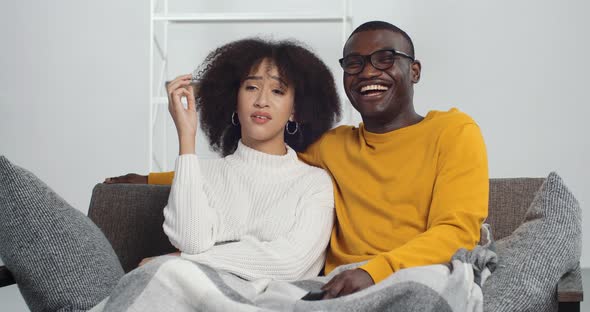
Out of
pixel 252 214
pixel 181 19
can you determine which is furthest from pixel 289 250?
pixel 181 19

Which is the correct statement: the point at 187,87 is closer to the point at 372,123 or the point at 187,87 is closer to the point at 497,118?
the point at 372,123

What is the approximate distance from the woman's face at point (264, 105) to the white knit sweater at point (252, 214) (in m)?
0.05

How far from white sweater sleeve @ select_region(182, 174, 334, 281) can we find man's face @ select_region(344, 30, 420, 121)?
0.82 ft

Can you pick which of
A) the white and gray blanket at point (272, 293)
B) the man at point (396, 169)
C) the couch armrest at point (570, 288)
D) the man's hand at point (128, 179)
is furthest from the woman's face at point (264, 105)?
the couch armrest at point (570, 288)

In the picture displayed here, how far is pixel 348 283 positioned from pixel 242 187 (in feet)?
1.73

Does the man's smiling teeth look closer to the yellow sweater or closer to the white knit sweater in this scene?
the yellow sweater

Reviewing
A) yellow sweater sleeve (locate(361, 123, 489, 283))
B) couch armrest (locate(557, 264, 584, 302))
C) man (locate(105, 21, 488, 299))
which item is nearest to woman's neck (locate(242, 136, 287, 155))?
man (locate(105, 21, 488, 299))

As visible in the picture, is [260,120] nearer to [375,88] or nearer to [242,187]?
[242,187]

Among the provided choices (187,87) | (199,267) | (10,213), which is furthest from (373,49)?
(10,213)

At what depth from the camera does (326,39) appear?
4684 mm

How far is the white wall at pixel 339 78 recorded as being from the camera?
4.64 meters

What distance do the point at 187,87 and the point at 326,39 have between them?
260 cm

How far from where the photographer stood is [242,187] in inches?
85.3

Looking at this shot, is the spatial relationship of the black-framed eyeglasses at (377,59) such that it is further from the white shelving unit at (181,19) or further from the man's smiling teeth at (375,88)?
the white shelving unit at (181,19)
